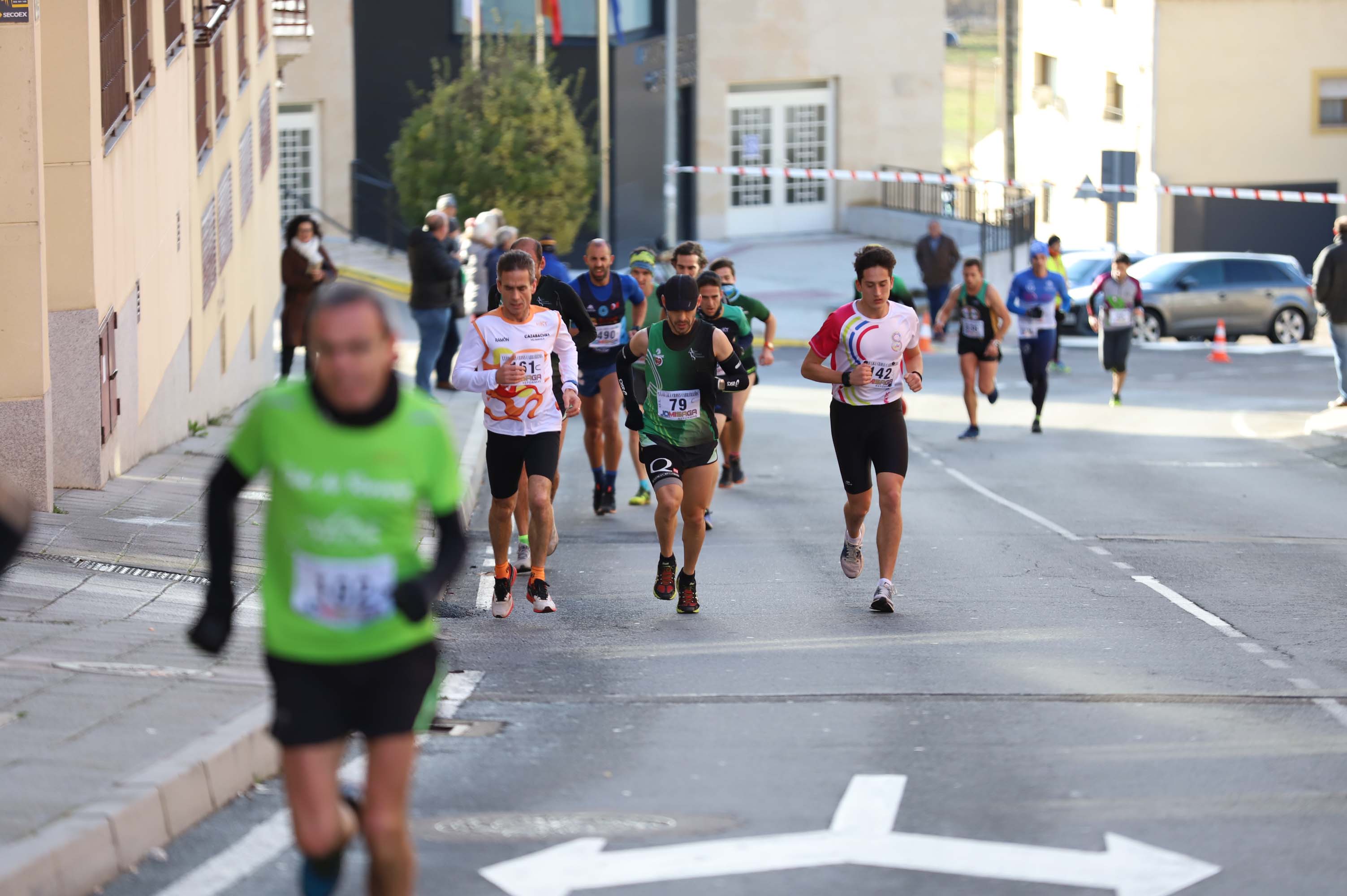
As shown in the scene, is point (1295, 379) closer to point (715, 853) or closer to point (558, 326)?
point (558, 326)

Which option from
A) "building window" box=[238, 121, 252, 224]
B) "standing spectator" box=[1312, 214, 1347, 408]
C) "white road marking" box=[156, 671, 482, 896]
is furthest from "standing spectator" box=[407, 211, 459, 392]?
"white road marking" box=[156, 671, 482, 896]

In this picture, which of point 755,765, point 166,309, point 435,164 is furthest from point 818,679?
point 435,164

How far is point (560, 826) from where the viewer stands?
6227 millimetres

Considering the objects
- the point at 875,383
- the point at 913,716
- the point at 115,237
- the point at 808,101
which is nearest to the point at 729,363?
the point at 875,383

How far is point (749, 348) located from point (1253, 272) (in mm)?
20931

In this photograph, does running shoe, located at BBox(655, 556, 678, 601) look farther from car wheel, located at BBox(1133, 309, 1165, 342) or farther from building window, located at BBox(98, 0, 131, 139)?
car wheel, located at BBox(1133, 309, 1165, 342)

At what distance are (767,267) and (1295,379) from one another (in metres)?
13.1

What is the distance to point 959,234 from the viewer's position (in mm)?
38969

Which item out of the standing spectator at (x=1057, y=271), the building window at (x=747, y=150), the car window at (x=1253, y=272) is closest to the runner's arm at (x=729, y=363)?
the standing spectator at (x=1057, y=271)

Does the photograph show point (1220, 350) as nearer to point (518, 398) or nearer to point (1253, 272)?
point (1253, 272)

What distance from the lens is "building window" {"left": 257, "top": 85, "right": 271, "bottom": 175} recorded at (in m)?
23.1

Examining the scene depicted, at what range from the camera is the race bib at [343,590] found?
4.61 m

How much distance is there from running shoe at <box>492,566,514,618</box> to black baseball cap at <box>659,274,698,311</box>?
169cm

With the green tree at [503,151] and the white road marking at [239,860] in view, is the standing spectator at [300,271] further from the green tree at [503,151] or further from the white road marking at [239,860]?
the white road marking at [239,860]
